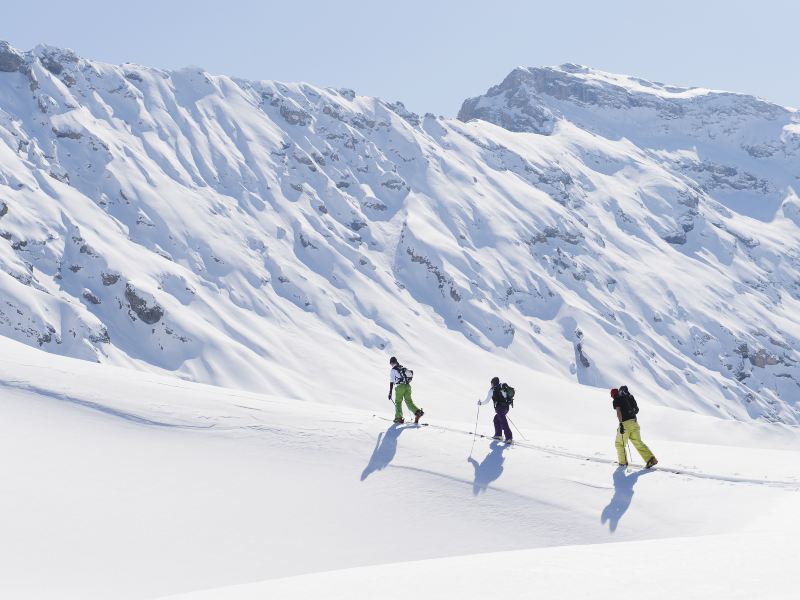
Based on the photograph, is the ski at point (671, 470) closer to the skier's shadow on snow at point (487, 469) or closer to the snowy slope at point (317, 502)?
the snowy slope at point (317, 502)

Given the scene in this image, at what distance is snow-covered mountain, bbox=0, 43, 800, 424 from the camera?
95.3 meters

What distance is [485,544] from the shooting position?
1158 cm

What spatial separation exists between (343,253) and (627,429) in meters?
118

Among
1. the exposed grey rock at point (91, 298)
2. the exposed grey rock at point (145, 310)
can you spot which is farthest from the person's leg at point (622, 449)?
the exposed grey rock at point (91, 298)

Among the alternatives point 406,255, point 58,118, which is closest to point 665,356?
point 406,255

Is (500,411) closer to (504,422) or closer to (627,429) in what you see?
(504,422)

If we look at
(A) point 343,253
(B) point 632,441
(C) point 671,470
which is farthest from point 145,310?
(C) point 671,470

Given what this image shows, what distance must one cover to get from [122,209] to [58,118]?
91.5 feet

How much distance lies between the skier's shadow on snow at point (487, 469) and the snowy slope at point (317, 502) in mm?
40

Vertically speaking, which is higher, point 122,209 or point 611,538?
point 122,209

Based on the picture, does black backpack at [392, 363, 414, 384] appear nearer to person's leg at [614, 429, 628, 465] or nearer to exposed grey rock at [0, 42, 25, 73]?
person's leg at [614, 429, 628, 465]

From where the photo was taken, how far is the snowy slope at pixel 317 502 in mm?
8141

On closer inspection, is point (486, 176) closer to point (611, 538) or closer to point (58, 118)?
point (58, 118)

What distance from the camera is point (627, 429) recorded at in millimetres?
14062
